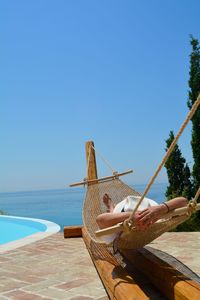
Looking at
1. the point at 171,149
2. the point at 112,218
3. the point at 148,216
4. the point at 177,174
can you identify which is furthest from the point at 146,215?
the point at 177,174

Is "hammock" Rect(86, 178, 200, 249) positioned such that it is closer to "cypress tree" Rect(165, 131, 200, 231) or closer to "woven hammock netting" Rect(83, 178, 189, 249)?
"woven hammock netting" Rect(83, 178, 189, 249)

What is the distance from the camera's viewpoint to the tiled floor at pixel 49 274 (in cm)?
233

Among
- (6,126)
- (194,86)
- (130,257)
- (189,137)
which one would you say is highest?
(6,126)

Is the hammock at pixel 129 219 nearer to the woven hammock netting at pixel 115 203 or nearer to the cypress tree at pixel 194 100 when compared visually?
the woven hammock netting at pixel 115 203

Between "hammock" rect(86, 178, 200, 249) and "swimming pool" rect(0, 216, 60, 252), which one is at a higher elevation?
"swimming pool" rect(0, 216, 60, 252)

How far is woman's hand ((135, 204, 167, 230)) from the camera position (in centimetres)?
182

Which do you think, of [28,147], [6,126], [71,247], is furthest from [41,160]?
[71,247]

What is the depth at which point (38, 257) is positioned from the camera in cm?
353

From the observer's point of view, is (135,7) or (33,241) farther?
(135,7)

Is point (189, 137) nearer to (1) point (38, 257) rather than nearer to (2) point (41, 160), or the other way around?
(1) point (38, 257)

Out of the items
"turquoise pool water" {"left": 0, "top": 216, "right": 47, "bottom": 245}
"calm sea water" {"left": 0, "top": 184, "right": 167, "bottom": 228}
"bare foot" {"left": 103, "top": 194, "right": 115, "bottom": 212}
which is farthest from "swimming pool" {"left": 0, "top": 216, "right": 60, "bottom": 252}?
"bare foot" {"left": 103, "top": 194, "right": 115, "bottom": 212}

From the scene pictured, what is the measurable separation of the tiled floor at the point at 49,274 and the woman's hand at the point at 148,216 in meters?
0.65

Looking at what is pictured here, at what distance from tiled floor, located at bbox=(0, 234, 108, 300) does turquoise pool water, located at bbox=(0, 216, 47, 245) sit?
3.32 m

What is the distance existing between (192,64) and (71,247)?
3.84 metres
